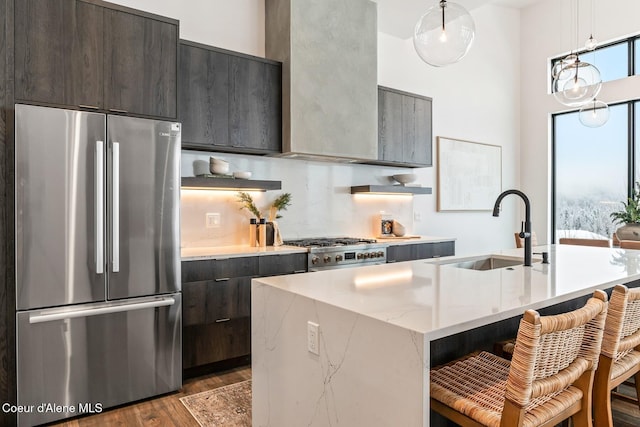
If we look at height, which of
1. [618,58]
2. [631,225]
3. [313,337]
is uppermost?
[618,58]

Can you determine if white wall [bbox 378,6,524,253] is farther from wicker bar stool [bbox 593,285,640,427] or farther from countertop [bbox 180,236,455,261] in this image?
wicker bar stool [bbox 593,285,640,427]

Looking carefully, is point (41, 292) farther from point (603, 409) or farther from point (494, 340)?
point (603, 409)

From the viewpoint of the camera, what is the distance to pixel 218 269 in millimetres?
3154

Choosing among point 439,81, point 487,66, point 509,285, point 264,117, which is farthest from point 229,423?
point 487,66

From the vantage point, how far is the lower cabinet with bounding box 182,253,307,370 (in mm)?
3033

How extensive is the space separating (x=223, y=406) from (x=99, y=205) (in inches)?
57.4

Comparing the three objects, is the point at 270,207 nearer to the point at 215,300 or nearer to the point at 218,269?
the point at 218,269

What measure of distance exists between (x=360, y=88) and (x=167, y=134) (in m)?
2.09

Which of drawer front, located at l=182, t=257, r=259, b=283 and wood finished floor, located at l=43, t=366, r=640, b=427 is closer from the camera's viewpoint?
wood finished floor, located at l=43, t=366, r=640, b=427

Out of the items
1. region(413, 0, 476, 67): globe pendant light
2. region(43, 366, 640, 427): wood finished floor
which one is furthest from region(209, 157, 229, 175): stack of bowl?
region(413, 0, 476, 67): globe pendant light

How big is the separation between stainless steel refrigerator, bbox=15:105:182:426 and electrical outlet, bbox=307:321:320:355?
1490 millimetres

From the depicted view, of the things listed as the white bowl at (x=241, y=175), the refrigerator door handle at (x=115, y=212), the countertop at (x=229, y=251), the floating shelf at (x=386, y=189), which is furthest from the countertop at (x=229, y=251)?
the floating shelf at (x=386, y=189)

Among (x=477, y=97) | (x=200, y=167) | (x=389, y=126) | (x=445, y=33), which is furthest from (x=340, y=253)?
(x=477, y=97)

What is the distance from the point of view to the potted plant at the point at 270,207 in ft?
12.7
